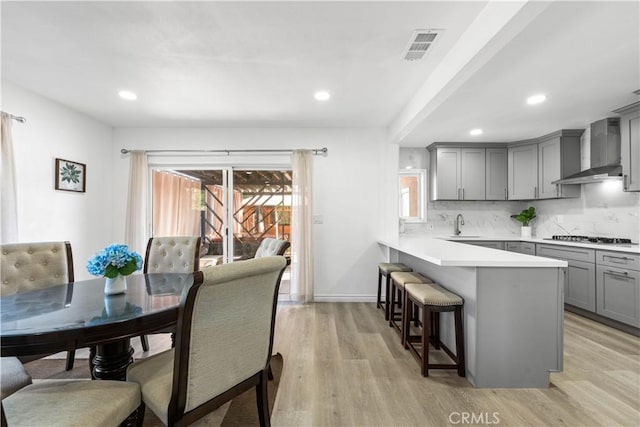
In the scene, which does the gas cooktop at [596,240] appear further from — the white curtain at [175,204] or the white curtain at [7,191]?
the white curtain at [7,191]

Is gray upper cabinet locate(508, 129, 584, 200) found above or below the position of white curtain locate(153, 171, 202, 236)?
above

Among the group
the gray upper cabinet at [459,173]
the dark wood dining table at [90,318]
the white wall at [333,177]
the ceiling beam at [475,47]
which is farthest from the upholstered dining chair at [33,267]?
the gray upper cabinet at [459,173]

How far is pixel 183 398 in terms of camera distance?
3.75 feet

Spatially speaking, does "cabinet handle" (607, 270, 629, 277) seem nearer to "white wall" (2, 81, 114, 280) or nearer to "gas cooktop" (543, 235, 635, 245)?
"gas cooktop" (543, 235, 635, 245)

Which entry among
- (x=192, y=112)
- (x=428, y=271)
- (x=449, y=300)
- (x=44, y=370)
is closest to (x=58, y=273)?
(x=44, y=370)

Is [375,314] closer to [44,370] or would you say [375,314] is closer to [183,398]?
[183,398]

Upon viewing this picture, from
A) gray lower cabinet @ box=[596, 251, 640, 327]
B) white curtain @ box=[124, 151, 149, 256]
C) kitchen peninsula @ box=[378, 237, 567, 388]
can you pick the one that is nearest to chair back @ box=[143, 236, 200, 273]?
white curtain @ box=[124, 151, 149, 256]

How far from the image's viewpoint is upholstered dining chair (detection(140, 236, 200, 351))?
276 centimetres

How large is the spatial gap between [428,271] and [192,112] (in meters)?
3.30

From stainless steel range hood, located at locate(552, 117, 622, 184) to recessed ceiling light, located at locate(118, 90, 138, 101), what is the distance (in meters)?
5.29

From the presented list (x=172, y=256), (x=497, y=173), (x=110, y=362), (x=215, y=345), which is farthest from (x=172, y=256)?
(x=497, y=173)

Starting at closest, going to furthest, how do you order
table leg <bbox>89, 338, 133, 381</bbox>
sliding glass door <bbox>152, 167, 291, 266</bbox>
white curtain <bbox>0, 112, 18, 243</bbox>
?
table leg <bbox>89, 338, 133, 381</bbox>, white curtain <bbox>0, 112, 18, 243</bbox>, sliding glass door <bbox>152, 167, 291, 266</bbox>
